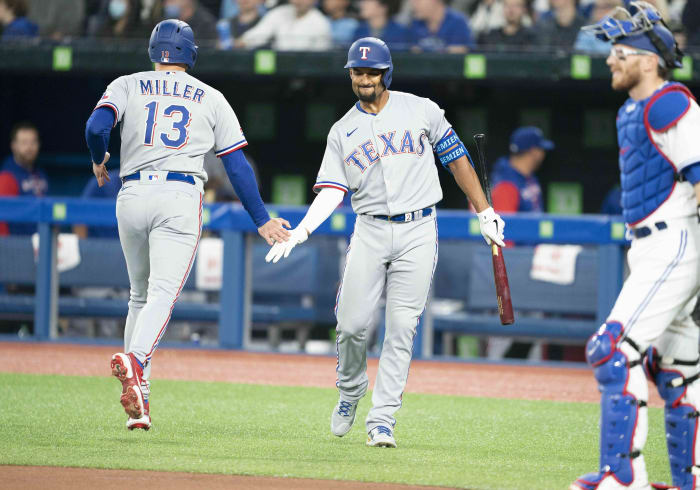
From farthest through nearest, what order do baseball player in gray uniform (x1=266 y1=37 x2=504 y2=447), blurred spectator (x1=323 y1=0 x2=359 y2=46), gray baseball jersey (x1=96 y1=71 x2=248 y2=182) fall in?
blurred spectator (x1=323 y1=0 x2=359 y2=46)
gray baseball jersey (x1=96 y1=71 x2=248 y2=182)
baseball player in gray uniform (x1=266 y1=37 x2=504 y2=447)

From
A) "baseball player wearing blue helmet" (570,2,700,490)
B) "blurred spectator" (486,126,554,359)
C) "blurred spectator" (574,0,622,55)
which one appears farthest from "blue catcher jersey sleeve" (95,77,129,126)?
"blurred spectator" (574,0,622,55)

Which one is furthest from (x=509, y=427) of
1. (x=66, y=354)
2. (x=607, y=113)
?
(x=607, y=113)

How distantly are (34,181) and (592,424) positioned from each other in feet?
21.7

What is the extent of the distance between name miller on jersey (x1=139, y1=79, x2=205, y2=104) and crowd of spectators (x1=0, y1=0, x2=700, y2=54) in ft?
18.3

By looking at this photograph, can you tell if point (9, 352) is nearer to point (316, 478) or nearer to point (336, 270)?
point (336, 270)

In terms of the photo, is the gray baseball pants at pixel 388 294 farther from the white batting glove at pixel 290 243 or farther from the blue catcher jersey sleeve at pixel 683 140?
the blue catcher jersey sleeve at pixel 683 140

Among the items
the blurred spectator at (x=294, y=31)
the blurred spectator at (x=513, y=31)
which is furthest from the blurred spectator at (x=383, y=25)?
the blurred spectator at (x=513, y=31)

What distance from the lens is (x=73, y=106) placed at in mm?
13797

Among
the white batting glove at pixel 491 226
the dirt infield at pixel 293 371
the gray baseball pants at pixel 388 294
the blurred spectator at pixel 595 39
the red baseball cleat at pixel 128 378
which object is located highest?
the blurred spectator at pixel 595 39

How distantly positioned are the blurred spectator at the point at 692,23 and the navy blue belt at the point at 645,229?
6.91m

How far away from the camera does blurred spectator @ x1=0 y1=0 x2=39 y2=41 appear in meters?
11.8

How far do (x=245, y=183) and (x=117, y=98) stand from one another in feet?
2.36

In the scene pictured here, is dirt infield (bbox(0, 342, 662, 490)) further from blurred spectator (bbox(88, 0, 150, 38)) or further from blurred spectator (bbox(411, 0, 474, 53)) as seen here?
blurred spectator (bbox(88, 0, 150, 38))

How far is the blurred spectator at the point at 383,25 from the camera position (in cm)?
→ 1120
